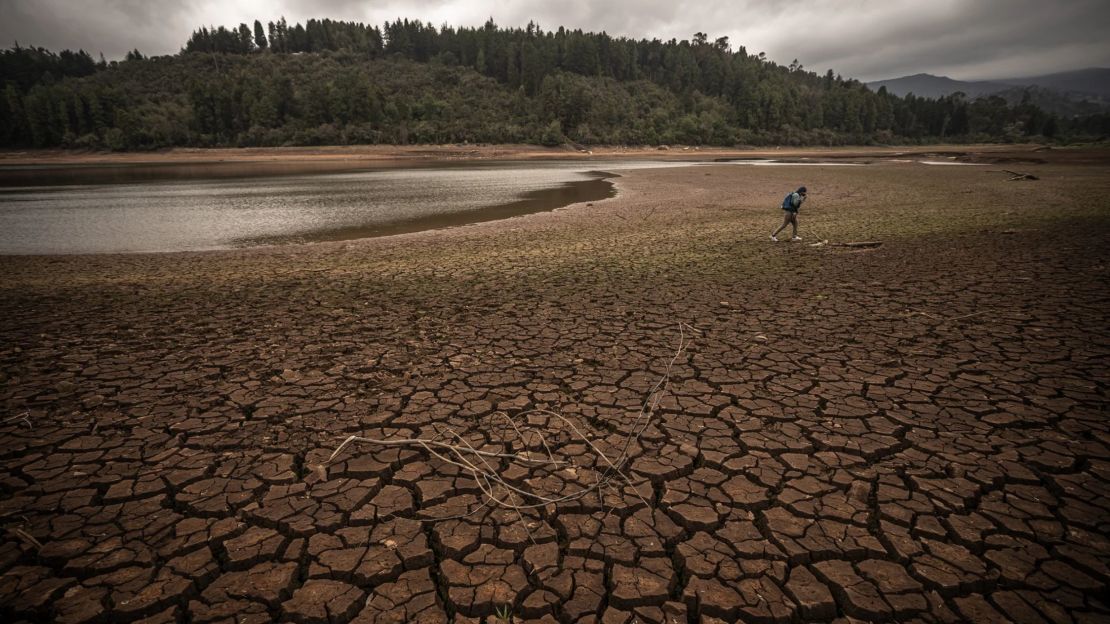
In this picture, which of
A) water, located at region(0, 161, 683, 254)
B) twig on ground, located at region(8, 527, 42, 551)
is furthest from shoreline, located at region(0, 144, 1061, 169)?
twig on ground, located at region(8, 527, 42, 551)

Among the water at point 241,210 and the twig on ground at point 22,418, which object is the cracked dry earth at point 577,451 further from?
the water at point 241,210

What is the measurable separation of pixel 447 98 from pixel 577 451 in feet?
447

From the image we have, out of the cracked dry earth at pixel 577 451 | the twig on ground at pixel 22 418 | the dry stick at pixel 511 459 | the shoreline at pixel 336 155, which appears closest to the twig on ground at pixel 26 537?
the cracked dry earth at pixel 577 451

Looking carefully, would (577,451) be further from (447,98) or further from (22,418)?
(447,98)

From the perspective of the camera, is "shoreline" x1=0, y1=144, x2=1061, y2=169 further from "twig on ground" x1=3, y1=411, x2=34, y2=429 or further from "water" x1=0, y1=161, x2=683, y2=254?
"twig on ground" x1=3, y1=411, x2=34, y2=429

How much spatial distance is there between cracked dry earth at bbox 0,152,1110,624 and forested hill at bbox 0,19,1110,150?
307 ft

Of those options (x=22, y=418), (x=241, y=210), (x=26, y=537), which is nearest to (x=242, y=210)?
(x=241, y=210)

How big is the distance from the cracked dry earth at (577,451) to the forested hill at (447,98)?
93482mm

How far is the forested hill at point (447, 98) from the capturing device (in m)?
94.4

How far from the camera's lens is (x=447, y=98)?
124 m

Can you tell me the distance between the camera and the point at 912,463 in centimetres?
401

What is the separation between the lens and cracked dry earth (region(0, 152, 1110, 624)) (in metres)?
2.94

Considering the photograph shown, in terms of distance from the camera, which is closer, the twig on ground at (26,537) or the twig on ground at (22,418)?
the twig on ground at (26,537)

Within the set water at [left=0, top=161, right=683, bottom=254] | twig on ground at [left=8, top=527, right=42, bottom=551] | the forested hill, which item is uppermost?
the forested hill
